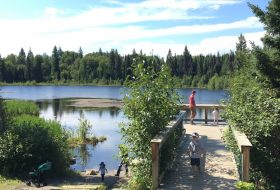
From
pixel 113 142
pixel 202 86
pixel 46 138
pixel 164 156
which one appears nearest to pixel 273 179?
pixel 164 156

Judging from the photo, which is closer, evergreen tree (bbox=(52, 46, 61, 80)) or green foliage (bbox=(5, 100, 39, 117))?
green foliage (bbox=(5, 100, 39, 117))

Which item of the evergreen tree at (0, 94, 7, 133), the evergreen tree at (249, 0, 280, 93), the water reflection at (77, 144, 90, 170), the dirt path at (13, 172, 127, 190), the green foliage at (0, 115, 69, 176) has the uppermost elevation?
the evergreen tree at (249, 0, 280, 93)

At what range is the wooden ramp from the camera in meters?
11.5

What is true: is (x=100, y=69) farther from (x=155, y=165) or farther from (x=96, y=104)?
(x=155, y=165)

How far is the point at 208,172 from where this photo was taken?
496 inches

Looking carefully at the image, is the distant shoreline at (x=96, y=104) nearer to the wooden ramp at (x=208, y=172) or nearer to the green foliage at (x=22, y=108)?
the green foliage at (x=22, y=108)

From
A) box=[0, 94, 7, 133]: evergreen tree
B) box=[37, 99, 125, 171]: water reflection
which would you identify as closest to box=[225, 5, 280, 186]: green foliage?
box=[37, 99, 125, 171]: water reflection

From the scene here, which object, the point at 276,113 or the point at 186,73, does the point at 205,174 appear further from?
the point at 186,73

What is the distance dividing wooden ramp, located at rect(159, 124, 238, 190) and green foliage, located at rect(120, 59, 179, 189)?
759 mm

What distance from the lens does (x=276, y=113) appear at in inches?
509

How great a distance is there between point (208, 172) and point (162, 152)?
4.92 feet

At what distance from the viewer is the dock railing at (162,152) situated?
11.1 m

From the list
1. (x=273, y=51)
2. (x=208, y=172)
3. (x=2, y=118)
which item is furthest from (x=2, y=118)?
(x=273, y=51)

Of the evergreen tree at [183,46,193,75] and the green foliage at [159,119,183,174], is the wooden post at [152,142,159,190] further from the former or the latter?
the evergreen tree at [183,46,193,75]
